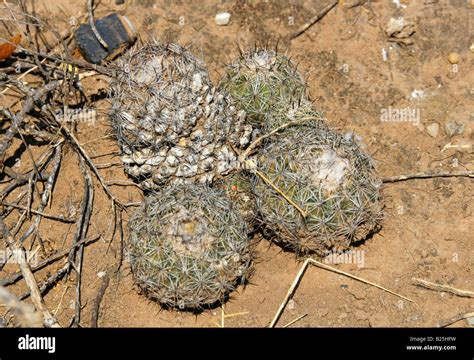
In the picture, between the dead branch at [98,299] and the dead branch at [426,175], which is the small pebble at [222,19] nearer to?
the dead branch at [426,175]

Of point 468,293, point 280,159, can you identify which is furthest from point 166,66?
point 468,293

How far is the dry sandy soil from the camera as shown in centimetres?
530

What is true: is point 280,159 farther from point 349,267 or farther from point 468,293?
point 468,293

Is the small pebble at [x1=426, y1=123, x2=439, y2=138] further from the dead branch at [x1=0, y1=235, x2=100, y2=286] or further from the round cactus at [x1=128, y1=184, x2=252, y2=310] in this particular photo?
the dead branch at [x1=0, y1=235, x2=100, y2=286]

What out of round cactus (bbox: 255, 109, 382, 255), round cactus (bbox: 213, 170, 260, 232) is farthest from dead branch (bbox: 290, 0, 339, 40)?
round cactus (bbox: 213, 170, 260, 232)

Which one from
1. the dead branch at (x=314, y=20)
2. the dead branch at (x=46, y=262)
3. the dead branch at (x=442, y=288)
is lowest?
the dead branch at (x=442, y=288)

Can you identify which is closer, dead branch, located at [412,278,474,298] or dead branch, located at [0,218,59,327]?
dead branch, located at [0,218,59,327]

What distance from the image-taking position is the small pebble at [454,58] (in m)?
6.65

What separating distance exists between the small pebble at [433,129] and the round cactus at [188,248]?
243 centimetres

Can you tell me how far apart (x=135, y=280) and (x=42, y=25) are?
114 inches

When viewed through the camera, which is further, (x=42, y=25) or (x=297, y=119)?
(x=42, y=25)

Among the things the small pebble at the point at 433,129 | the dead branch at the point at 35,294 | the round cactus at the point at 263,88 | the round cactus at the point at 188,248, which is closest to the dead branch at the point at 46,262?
the dead branch at the point at 35,294

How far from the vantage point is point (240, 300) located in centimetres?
531

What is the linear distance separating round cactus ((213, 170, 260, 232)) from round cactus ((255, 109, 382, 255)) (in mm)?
216
